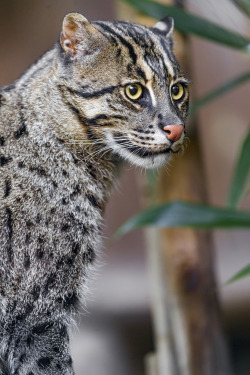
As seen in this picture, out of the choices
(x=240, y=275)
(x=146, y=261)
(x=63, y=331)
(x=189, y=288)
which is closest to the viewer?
(x=63, y=331)

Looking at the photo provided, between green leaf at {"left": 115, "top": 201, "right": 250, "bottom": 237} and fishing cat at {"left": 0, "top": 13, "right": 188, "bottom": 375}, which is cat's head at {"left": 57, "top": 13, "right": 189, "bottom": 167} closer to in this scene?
fishing cat at {"left": 0, "top": 13, "right": 188, "bottom": 375}

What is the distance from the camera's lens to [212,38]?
10.6 feet

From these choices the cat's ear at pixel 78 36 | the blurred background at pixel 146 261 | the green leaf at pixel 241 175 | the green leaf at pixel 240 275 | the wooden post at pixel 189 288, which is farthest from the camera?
the blurred background at pixel 146 261

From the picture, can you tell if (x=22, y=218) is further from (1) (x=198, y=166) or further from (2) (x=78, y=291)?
(1) (x=198, y=166)

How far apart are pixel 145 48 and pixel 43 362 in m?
1.23

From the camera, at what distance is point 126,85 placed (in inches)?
99.7

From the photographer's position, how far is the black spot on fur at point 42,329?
267 centimetres

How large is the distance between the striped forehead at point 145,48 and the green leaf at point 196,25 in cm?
59

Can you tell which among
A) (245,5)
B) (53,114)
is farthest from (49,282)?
(245,5)

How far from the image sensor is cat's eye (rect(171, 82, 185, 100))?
2580mm

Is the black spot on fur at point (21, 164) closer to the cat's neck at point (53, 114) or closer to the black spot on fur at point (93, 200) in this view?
the cat's neck at point (53, 114)

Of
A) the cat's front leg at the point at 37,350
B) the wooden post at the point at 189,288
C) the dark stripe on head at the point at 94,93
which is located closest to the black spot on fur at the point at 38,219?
the cat's front leg at the point at 37,350

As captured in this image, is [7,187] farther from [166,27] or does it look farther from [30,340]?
[166,27]

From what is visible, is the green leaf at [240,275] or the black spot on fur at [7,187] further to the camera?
the green leaf at [240,275]
